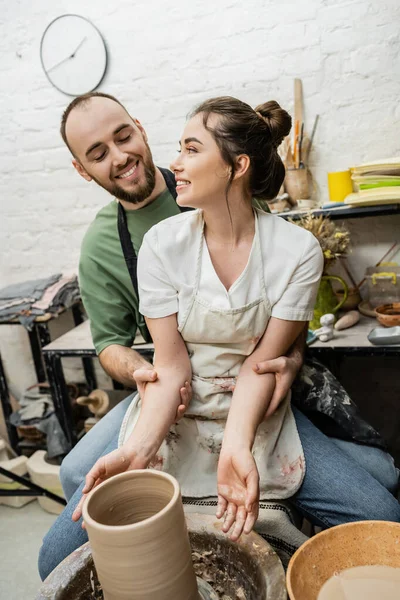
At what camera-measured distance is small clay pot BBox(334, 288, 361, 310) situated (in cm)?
258

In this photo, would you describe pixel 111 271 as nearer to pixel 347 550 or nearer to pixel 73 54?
pixel 347 550

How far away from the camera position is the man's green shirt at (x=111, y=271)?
1.88m

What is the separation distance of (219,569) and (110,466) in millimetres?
303

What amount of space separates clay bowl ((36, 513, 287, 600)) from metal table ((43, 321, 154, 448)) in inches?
57.2

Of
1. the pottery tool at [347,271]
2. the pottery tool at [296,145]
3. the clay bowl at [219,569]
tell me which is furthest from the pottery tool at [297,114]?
the clay bowl at [219,569]

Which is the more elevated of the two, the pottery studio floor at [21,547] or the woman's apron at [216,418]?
the woman's apron at [216,418]

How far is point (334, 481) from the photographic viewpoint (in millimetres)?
1377

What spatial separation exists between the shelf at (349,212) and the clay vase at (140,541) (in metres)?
1.77

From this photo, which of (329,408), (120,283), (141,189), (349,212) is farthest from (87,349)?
(349,212)

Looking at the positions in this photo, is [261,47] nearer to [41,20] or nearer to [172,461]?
[41,20]

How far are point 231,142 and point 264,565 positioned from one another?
97 centimetres

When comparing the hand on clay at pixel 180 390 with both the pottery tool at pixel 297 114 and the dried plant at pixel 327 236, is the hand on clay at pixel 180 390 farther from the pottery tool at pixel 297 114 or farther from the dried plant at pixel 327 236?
the pottery tool at pixel 297 114

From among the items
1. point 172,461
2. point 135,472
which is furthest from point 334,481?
point 135,472

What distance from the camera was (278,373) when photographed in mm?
1419
